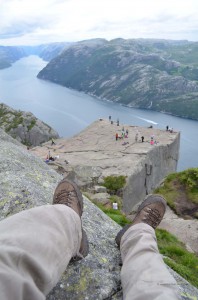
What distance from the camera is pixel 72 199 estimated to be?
286 inches

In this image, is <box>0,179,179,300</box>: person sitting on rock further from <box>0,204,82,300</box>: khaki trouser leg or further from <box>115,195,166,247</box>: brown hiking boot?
<box>115,195,166,247</box>: brown hiking boot

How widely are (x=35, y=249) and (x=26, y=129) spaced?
250 feet

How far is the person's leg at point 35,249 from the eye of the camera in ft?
11.5

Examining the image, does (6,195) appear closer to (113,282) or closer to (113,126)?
(113,282)

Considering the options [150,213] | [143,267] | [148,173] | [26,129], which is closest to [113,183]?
[148,173]

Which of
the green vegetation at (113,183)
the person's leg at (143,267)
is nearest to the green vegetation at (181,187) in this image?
the green vegetation at (113,183)

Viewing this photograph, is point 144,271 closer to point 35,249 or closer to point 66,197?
point 35,249

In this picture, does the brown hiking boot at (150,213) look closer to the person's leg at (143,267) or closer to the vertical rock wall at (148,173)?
the person's leg at (143,267)

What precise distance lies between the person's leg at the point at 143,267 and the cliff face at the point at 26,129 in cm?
7082

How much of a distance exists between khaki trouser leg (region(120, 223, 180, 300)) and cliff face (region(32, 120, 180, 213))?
64.4ft

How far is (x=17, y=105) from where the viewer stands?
18962cm

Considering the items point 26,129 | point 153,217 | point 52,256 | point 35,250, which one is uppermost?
point 35,250

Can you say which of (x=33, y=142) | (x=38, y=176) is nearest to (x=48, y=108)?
(x=33, y=142)

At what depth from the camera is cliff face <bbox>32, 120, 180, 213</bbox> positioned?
1281 inches
